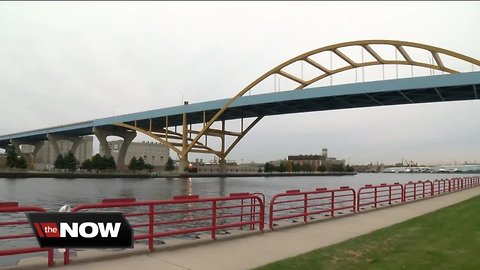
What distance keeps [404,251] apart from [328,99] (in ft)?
234

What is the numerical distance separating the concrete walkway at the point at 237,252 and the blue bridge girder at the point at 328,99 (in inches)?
2133

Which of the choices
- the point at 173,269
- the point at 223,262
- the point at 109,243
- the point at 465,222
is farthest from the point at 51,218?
the point at 465,222

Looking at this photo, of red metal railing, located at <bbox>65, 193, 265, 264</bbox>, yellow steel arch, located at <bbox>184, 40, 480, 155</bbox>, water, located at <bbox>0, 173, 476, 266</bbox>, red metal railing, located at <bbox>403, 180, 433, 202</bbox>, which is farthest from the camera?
yellow steel arch, located at <bbox>184, 40, 480, 155</bbox>

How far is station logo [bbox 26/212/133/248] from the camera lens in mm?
5203

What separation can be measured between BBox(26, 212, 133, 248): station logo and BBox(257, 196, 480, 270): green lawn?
3.39 m

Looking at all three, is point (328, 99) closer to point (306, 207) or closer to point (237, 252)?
point (306, 207)

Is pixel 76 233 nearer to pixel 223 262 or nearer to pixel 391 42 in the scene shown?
pixel 223 262

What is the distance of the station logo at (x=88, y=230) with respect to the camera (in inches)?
205

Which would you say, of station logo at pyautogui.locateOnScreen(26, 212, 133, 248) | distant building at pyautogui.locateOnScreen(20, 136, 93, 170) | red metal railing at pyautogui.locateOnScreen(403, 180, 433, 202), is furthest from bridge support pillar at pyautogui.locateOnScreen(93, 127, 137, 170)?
station logo at pyautogui.locateOnScreen(26, 212, 133, 248)

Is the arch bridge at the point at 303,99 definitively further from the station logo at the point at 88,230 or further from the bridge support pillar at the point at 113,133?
the station logo at the point at 88,230

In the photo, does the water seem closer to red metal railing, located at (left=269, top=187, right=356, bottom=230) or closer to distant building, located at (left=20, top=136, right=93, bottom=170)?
red metal railing, located at (left=269, top=187, right=356, bottom=230)

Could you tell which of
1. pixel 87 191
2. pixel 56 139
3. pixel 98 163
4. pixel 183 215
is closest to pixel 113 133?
pixel 98 163

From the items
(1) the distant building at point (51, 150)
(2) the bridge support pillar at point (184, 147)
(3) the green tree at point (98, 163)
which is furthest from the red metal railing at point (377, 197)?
(1) the distant building at point (51, 150)

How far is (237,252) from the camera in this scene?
374 inches
